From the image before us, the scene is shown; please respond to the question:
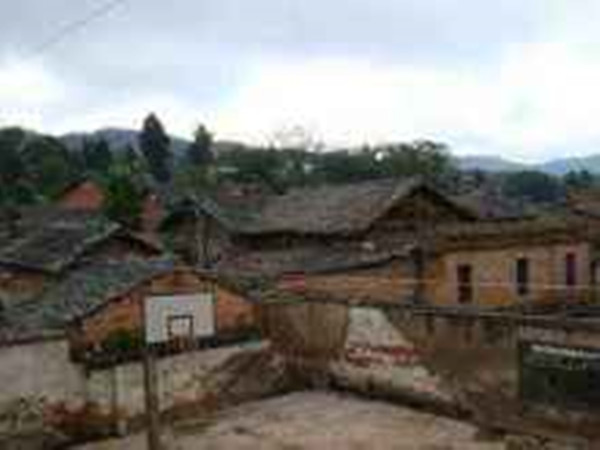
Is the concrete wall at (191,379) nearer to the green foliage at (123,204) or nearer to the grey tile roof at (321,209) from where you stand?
the grey tile roof at (321,209)

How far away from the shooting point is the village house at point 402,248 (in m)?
31.8

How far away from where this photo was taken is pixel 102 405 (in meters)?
21.8

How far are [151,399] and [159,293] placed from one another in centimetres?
316

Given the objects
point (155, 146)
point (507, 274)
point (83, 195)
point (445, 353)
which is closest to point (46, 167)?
point (83, 195)

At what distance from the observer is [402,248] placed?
107 feet

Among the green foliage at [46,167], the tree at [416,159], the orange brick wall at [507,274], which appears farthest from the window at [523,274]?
the green foliage at [46,167]

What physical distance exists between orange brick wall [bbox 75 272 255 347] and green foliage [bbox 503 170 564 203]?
75.2 m

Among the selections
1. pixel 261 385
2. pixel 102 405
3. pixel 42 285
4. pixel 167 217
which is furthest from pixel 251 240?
pixel 102 405

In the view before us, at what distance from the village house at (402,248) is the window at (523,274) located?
0.11 ft

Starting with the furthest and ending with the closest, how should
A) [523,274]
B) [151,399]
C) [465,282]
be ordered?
[523,274]
[465,282]
[151,399]

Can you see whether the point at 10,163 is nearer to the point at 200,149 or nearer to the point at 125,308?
the point at 200,149

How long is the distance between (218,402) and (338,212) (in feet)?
44.7

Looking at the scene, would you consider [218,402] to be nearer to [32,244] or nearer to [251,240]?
[32,244]

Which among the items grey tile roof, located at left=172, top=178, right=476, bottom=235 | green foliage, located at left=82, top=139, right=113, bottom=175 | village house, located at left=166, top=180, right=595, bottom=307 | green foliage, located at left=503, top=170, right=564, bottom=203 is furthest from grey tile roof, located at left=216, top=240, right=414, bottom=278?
green foliage, located at left=503, top=170, right=564, bottom=203
